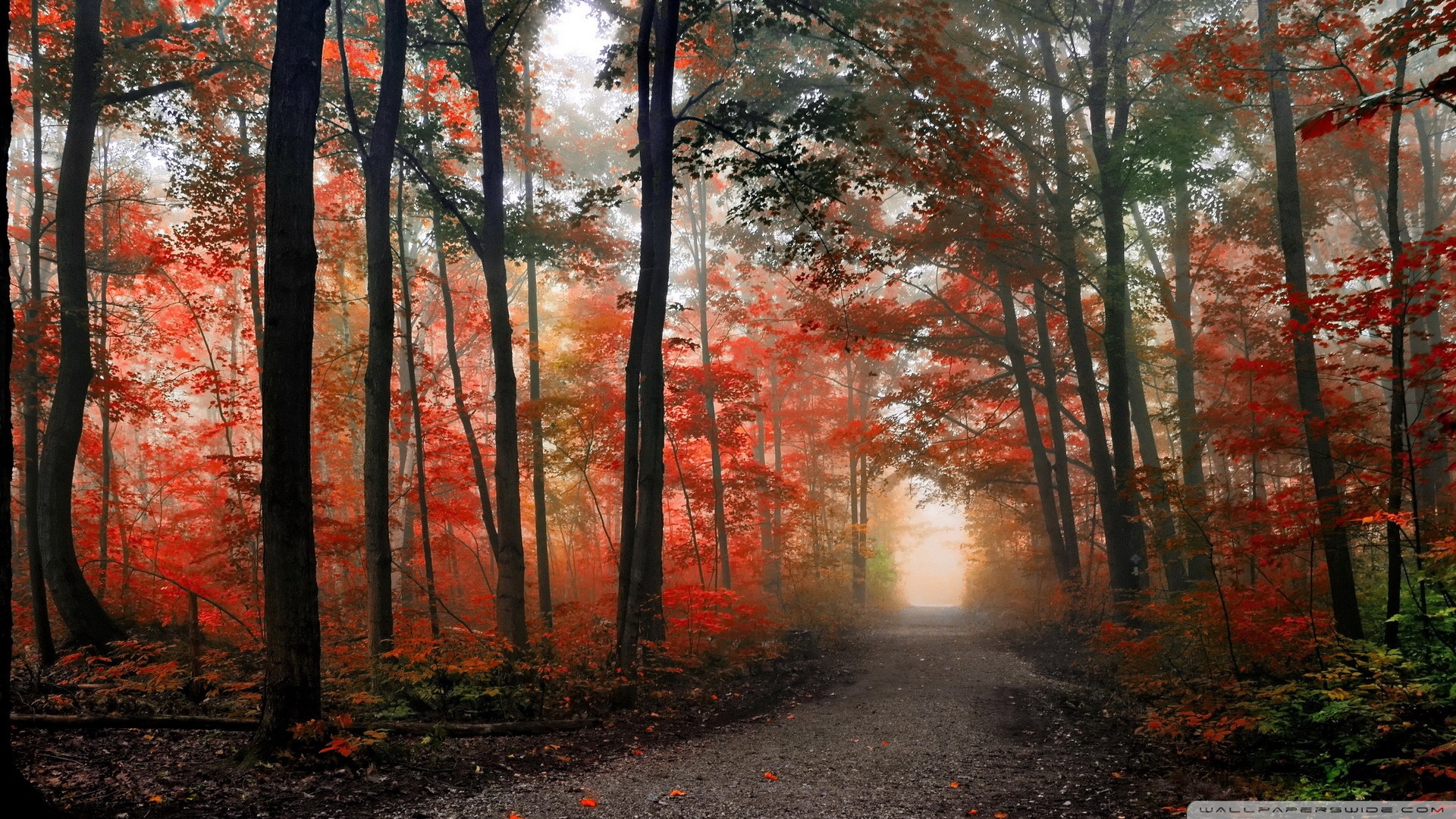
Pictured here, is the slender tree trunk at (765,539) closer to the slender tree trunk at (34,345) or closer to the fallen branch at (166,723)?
the fallen branch at (166,723)

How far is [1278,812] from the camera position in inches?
175

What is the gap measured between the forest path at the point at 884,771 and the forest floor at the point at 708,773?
0.07 feet

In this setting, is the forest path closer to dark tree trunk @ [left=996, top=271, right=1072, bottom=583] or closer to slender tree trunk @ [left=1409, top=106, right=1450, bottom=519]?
dark tree trunk @ [left=996, top=271, right=1072, bottom=583]

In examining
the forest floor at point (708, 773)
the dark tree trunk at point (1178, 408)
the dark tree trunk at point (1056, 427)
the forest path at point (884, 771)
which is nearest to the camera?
the forest floor at point (708, 773)

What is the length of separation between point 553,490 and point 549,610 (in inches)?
350

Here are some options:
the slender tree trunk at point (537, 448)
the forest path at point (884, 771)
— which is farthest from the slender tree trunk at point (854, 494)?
the forest path at point (884, 771)

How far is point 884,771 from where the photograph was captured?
5930 millimetres

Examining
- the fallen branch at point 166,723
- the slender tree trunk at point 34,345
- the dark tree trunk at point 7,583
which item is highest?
the slender tree trunk at point 34,345

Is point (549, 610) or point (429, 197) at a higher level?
point (429, 197)

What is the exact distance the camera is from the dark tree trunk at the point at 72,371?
9.38m

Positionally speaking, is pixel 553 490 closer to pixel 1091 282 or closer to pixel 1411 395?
pixel 1091 282

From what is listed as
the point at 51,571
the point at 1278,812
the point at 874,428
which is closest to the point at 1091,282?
the point at 874,428

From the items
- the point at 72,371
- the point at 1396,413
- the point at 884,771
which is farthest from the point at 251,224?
the point at 1396,413

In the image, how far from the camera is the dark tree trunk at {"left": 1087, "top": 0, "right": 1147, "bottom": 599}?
10945 millimetres
